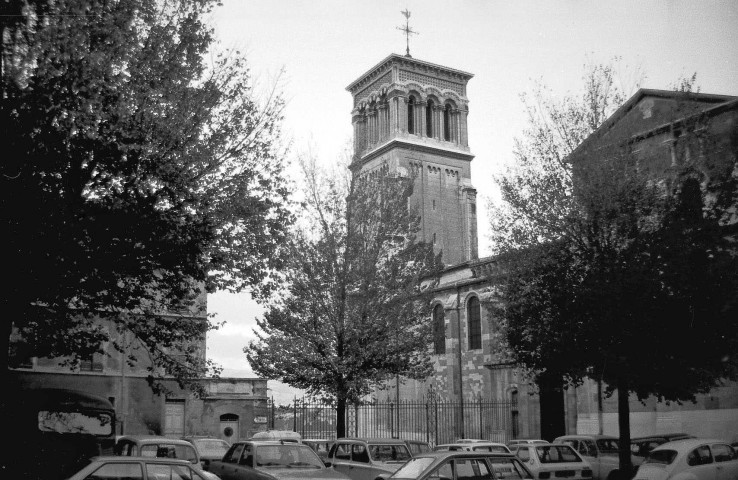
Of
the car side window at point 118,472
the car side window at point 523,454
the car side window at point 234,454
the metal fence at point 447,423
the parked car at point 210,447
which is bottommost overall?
the metal fence at point 447,423

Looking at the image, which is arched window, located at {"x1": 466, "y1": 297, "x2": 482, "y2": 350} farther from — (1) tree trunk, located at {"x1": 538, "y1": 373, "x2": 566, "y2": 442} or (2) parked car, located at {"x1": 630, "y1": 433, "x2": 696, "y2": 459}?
(2) parked car, located at {"x1": 630, "y1": 433, "x2": 696, "y2": 459}

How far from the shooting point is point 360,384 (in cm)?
2402

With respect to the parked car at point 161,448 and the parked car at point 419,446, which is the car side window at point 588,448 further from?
the parked car at point 161,448

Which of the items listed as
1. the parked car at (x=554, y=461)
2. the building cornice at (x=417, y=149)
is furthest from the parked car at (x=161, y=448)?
the building cornice at (x=417, y=149)

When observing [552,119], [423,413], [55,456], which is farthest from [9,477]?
[423,413]

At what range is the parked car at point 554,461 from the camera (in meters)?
17.6

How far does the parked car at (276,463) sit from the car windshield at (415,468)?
160cm

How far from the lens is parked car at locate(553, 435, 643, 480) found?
20250 millimetres

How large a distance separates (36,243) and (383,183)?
1394cm

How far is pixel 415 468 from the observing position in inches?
474

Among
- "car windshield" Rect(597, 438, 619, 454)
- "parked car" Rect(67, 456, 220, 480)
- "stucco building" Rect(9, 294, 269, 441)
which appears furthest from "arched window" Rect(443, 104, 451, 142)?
"parked car" Rect(67, 456, 220, 480)

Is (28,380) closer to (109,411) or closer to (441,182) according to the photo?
(109,411)

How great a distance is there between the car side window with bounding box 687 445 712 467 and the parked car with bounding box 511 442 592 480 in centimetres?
268

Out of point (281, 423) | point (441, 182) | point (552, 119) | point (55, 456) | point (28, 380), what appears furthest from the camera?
point (441, 182)
